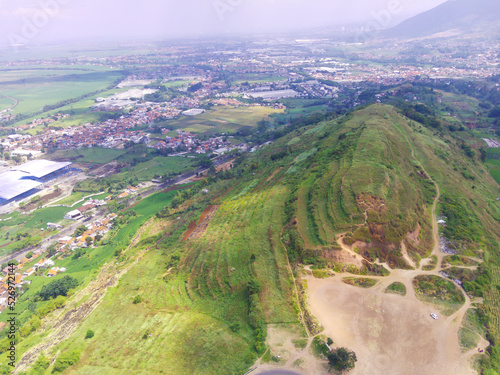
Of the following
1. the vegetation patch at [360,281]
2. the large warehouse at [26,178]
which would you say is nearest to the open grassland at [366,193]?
the vegetation patch at [360,281]

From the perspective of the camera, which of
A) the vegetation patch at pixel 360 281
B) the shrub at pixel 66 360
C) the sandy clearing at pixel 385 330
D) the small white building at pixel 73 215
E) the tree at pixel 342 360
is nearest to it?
the tree at pixel 342 360

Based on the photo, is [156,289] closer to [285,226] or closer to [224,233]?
[224,233]

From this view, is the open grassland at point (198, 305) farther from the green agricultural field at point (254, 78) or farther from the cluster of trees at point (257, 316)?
the green agricultural field at point (254, 78)

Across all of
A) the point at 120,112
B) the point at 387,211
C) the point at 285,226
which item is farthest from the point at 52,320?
the point at 120,112

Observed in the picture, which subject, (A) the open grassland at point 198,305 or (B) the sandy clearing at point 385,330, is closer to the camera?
(B) the sandy clearing at point 385,330

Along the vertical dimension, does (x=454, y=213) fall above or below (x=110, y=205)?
above

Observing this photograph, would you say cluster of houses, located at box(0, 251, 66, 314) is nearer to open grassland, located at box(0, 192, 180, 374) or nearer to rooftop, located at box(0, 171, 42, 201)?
open grassland, located at box(0, 192, 180, 374)

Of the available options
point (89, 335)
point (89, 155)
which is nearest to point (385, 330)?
point (89, 335)
